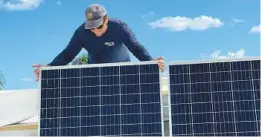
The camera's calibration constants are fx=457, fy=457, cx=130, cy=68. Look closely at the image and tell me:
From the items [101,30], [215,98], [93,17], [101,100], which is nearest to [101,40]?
[101,30]

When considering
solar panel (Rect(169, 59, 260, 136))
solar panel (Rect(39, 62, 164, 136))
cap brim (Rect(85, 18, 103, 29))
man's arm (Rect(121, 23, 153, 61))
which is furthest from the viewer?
→ cap brim (Rect(85, 18, 103, 29))

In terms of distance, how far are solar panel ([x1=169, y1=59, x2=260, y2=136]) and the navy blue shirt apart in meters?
2.56

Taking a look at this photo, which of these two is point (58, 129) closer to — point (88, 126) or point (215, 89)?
Answer: point (88, 126)

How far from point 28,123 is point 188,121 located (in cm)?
634

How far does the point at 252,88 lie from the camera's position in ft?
42.9

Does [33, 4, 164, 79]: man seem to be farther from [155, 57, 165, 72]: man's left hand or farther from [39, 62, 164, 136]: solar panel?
[155, 57, 165, 72]: man's left hand

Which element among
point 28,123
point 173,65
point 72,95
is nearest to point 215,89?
point 173,65

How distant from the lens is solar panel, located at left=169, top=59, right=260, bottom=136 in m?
12.8

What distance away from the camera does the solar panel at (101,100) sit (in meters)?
12.9

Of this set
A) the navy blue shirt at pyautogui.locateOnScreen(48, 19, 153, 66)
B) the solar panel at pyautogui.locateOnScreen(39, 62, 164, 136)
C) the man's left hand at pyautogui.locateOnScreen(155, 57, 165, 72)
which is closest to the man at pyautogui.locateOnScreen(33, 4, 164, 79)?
the navy blue shirt at pyautogui.locateOnScreen(48, 19, 153, 66)

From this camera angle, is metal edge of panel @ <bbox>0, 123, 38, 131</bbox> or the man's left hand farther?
metal edge of panel @ <bbox>0, 123, 38, 131</bbox>

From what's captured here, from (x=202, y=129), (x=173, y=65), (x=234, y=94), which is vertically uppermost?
(x=173, y=65)

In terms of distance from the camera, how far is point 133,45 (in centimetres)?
1517

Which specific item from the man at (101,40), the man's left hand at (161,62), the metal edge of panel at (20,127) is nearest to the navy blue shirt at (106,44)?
the man at (101,40)
